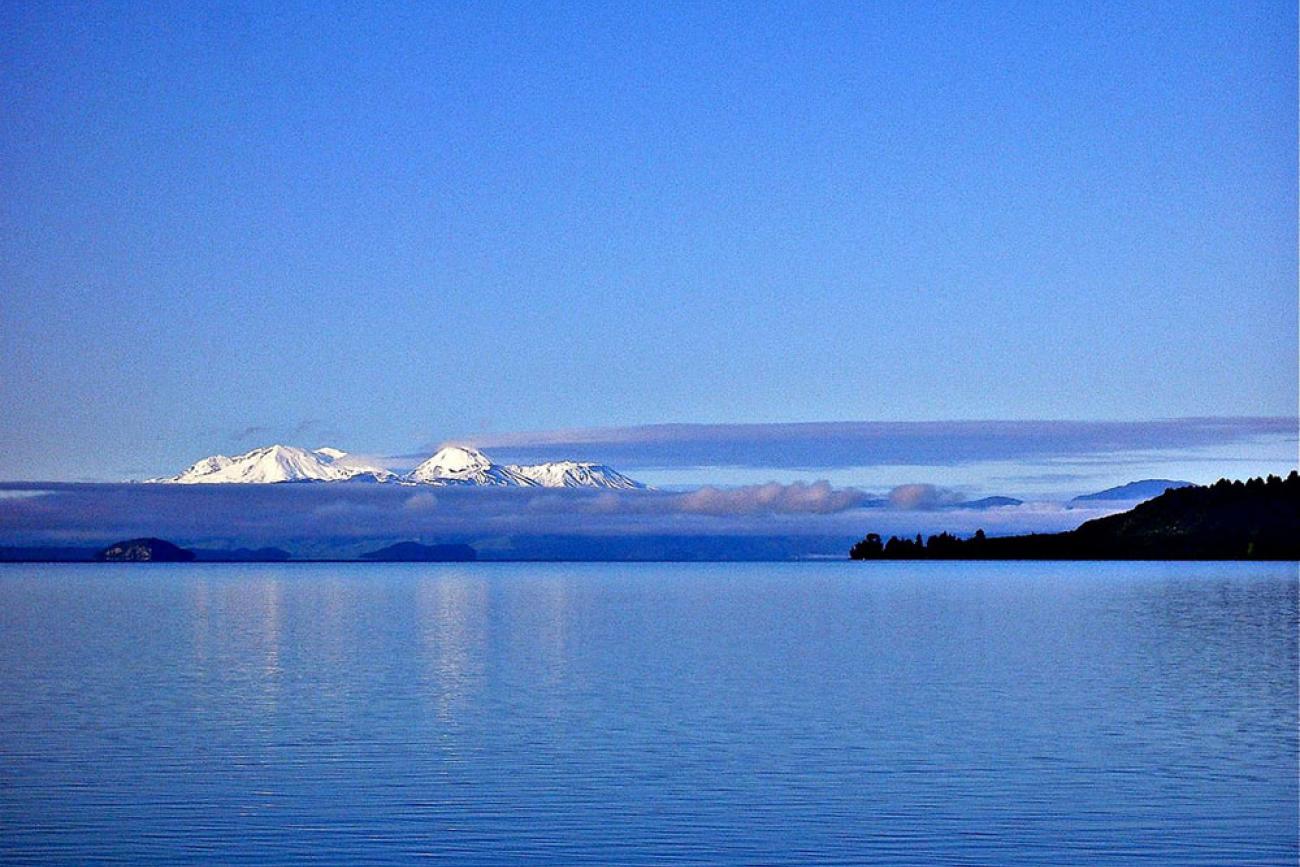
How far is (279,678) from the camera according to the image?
6253 cm

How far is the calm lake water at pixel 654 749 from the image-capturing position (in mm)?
31266

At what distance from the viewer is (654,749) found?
42.4 metres

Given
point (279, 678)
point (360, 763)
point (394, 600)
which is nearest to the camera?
point (360, 763)

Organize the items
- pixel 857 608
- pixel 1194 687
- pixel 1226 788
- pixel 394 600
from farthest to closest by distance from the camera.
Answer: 1. pixel 394 600
2. pixel 857 608
3. pixel 1194 687
4. pixel 1226 788

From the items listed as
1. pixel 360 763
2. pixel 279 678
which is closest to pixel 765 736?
pixel 360 763

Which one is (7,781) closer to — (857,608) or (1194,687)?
(1194,687)

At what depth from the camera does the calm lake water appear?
31.3 metres

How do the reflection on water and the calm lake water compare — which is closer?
the calm lake water

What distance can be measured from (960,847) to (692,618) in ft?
272

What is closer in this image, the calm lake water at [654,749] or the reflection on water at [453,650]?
the calm lake water at [654,749]

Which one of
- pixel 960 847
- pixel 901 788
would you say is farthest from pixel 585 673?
pixel 960 847

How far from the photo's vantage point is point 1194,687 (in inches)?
2281

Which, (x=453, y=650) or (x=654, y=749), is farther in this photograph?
(x=453, y=650)

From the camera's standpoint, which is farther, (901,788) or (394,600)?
(394,600)
